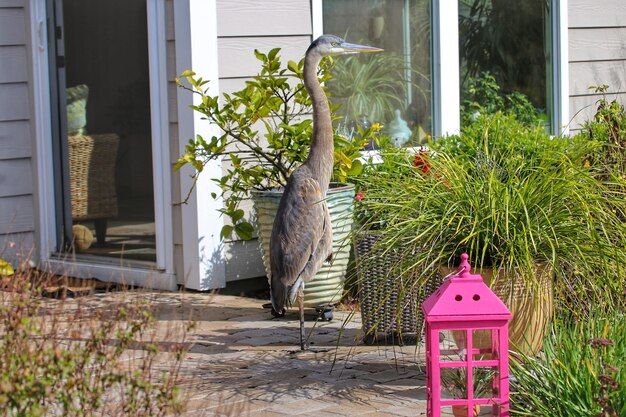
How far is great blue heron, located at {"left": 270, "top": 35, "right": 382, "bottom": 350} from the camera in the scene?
18.1 ft

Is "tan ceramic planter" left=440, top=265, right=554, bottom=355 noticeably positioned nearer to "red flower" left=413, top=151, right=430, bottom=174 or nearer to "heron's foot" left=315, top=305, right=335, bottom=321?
"red flower" left=413, top=151, right=430, bottom=174

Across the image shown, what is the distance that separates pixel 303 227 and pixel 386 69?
251cm

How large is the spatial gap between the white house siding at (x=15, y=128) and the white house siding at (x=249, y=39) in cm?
169

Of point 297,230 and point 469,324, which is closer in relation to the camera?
point 469,324

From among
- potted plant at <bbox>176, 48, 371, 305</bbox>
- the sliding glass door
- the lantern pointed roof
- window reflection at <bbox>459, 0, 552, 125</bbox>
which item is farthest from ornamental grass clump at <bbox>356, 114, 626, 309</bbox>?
window reflection at <bbox>459, 0, 552, 125</bbox>

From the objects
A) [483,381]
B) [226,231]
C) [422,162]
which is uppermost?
[422,162]

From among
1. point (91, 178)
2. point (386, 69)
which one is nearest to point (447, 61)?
point (386, 69)

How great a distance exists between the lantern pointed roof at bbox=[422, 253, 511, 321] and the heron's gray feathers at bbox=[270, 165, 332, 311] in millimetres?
2016

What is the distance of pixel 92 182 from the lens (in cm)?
780

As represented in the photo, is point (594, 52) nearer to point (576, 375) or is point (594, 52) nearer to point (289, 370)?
point (289, 370)

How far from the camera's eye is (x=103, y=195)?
7.80 metres

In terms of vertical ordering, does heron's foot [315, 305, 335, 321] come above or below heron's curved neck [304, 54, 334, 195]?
below

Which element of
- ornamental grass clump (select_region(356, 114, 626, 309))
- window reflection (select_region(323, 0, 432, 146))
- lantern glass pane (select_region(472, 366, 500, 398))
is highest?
window reflection (select_region(323, 0, 432, 146))

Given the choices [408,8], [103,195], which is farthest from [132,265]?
[408,8]
